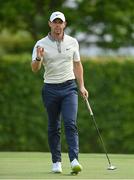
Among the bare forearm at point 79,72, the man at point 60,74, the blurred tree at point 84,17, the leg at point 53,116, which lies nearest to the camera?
the man at point 60,74

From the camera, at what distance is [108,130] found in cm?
2138

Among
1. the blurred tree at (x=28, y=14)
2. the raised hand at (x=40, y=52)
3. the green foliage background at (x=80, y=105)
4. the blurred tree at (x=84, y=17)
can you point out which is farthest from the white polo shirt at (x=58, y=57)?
the blurred tree at (x=84, y=17)

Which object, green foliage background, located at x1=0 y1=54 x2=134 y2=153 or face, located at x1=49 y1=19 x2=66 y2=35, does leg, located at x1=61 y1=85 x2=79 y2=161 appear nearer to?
face, located at x1=49 y1=19 x2=66 y2=35

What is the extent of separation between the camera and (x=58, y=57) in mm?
10648

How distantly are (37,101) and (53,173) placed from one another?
10.3 m

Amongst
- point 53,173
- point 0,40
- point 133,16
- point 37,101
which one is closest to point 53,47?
point 53,173

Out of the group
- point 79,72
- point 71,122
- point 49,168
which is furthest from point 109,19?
point 71,122

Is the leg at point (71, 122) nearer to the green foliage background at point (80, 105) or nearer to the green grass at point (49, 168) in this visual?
the green grass at point (49, 168)

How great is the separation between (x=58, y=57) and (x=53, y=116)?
0.76 meters

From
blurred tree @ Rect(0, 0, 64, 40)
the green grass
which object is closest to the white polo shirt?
the green grass

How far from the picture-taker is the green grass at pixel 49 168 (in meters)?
10.3

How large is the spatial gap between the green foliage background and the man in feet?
33.0

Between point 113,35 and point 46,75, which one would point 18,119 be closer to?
point 113,35

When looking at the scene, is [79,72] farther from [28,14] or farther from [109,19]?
[109,19]
